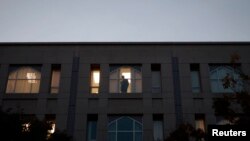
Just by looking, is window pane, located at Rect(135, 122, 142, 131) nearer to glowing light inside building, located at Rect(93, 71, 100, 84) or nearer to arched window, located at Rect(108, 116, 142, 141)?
arched window, located at Rect(108, 116, 142, 141)

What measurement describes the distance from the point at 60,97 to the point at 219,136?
1804 cm

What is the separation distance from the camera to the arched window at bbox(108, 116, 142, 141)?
88.6 feet

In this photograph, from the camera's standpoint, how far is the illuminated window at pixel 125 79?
29.2 m

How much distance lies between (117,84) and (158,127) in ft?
17.3

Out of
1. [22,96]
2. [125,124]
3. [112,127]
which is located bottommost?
[112,127]

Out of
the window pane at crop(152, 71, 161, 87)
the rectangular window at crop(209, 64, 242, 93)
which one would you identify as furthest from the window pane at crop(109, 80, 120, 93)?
the rectangular window at crop(209, 64, 242, 93)

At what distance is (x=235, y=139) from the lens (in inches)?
513

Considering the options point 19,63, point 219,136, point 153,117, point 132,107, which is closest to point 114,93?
point 132,107

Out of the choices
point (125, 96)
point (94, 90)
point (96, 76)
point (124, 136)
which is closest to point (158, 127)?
point (124, 136)

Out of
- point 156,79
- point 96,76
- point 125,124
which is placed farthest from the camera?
point 96,76

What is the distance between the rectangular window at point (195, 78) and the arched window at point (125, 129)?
6.14m

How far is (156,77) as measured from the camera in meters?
30.1

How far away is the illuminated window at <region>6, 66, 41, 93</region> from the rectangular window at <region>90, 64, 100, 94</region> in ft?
15.9

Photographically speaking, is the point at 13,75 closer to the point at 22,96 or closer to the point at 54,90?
the point at 22,96
